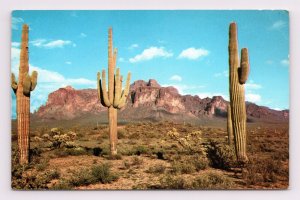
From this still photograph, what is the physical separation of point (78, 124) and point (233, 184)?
268 centimetres

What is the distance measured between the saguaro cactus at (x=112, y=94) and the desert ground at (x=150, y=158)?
0.33ft

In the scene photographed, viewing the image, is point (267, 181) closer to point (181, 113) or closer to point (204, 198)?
point (204, 198)

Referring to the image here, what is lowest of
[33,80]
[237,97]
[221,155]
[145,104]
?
[221,155]

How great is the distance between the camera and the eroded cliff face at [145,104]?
24.2 feet

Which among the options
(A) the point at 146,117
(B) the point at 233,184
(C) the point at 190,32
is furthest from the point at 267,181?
(C) the point at 190,32

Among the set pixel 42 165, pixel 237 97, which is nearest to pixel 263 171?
pixel 237 97

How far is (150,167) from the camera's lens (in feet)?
24.3

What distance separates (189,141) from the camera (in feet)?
24.4

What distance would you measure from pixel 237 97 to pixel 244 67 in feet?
1.62

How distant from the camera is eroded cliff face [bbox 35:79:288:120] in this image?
7.38m

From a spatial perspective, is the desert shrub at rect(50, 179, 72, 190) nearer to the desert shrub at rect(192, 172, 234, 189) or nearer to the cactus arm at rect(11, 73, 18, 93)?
the cactus arm at rect(11, 73, 18, 93)

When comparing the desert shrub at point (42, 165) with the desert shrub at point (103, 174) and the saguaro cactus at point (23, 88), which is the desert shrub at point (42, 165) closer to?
the saguaro cactus at point (23, 88)

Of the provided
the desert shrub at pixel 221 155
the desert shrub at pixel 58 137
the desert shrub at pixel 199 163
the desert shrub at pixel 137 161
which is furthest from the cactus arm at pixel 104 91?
the desert shrub at pixel 221 155

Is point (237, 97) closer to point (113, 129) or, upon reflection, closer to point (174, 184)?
point (174, 184)
